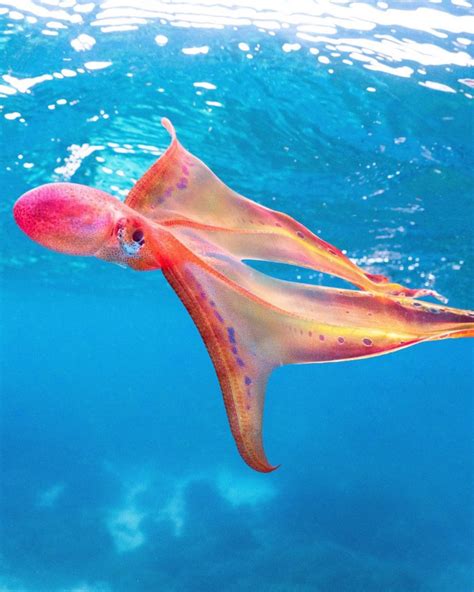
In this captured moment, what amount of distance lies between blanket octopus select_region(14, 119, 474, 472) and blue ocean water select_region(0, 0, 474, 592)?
21.8 ft

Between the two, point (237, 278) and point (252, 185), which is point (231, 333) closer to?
point (237, 278)

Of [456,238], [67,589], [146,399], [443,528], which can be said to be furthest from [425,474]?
[146,399]

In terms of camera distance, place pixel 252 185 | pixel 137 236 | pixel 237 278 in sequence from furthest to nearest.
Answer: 1. pixel 252 185
2. pixel 237 278
3. pixel 137 236

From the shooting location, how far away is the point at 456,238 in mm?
16547

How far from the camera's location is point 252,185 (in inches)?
589

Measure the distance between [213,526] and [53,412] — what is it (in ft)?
93.6

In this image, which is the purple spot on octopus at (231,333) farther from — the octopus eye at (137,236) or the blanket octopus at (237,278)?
the octopus eye at (137,236)

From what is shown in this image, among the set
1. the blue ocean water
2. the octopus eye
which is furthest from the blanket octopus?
the blue ocean water

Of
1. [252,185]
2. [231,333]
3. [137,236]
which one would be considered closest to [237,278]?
[231,333]

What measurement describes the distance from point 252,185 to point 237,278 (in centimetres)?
1340

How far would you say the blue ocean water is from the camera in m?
8.66

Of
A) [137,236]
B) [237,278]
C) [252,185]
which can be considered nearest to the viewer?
[137,236]

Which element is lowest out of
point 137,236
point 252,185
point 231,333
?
point 252,185

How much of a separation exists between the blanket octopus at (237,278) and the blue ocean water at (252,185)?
6.66 m
